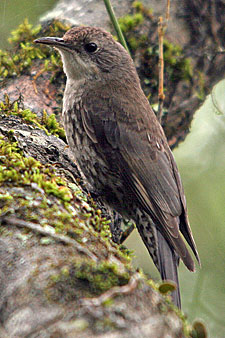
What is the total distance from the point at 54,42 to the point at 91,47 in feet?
1.01

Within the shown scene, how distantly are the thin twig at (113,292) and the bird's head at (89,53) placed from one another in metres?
2.05

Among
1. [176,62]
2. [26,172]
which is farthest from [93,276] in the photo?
[176,62]

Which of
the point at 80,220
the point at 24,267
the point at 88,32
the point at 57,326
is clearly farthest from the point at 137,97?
the point at 57,326

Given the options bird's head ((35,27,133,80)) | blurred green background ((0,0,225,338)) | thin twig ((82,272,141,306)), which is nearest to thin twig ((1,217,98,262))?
thin twig ((82,272,141,306))

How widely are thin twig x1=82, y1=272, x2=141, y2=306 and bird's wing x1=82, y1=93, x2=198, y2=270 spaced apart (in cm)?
124

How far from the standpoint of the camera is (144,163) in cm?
273

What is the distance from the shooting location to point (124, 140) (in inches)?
108

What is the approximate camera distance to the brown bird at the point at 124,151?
260 cm

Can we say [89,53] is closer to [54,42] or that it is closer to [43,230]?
[54,42]

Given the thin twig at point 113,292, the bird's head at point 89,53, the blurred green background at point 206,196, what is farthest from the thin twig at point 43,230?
the blurred green background at point 206,196

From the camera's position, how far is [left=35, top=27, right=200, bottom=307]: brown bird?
103 inches

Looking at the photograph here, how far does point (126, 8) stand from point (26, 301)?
9.79 feet

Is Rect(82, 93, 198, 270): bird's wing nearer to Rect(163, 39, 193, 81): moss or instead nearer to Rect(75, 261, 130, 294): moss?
Rect(163, 39, 193, 81): moss

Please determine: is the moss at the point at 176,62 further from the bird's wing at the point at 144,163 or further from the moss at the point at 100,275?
the moss at the point at 100,275
